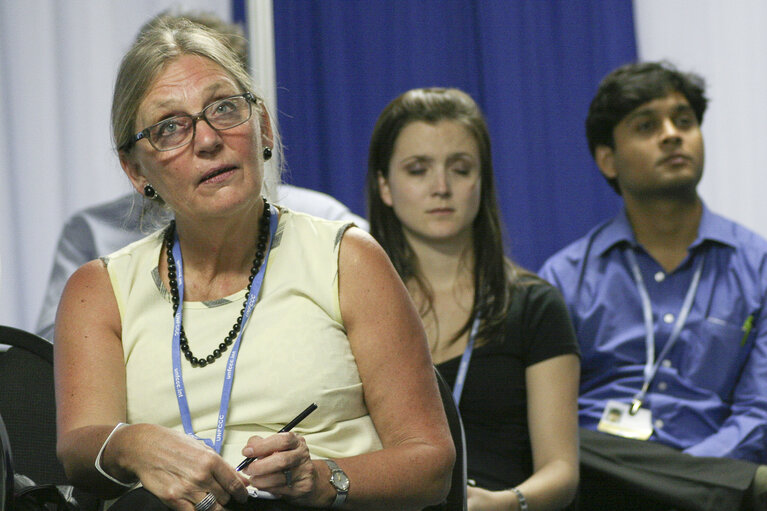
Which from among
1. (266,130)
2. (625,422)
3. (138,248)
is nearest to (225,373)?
(138,248)

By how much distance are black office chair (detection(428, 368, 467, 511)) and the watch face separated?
0.90 ft

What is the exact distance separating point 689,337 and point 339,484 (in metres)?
1.77

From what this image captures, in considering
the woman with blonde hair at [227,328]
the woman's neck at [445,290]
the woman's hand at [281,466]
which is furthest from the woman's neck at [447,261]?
the woman's hand at [281,466]

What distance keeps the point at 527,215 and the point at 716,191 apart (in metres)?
0.83

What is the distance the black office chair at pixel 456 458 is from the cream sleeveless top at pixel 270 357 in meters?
0.16

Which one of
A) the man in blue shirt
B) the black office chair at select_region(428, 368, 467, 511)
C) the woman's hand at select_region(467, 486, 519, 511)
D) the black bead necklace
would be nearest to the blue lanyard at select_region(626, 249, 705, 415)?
the man in blue shirt

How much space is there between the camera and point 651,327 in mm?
2859

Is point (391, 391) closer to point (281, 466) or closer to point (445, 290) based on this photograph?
point (281, 466)

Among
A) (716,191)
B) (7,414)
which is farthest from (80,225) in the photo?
(716,191)

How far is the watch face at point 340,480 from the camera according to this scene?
4.47 feet

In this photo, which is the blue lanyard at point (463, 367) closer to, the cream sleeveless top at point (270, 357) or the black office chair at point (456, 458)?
the black office chair at point (456, 458)

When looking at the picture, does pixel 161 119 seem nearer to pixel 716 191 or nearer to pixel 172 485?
pixel 172 485

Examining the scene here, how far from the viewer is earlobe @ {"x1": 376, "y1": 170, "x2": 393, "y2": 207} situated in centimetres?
253

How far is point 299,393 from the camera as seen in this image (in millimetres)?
1479
